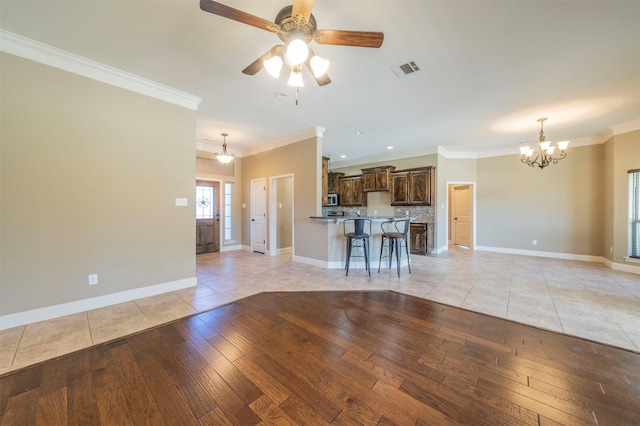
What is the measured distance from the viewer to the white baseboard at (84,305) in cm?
248

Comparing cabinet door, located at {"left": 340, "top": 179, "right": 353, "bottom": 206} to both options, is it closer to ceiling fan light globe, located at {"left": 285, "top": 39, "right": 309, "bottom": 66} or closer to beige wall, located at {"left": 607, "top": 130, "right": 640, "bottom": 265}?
beige wall, located at {"left": 607, "top": 130, "right": 640, "bottom": 265}

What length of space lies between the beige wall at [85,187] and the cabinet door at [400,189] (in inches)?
212

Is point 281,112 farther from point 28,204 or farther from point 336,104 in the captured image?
point 28,204

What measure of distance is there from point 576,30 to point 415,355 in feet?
10.9

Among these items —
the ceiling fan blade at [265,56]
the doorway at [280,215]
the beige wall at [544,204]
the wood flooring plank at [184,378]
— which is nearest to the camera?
the wood flooring plank at [184,378]

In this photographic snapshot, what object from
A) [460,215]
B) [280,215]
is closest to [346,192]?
[280,215]

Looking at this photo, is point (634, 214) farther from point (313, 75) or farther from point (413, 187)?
point (313, 75)

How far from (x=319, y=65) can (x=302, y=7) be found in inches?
16.5

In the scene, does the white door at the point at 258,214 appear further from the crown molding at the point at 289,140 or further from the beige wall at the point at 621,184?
the beige wall at the point at 621,184

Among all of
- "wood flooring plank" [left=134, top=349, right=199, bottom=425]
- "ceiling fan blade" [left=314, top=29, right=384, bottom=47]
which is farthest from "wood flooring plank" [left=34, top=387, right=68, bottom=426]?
"ceiling fan blade" [left=314, top=29, right=384, bottom=47]

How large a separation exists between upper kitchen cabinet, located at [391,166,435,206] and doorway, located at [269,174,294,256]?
3080mm

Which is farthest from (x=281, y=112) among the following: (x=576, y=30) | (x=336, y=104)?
(x=576, y=30)

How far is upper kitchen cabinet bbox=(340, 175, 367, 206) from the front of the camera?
7.86m

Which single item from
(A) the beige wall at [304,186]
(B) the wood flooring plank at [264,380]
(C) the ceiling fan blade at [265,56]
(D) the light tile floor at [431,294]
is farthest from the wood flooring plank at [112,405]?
(A) the beige wall at [304,186]
